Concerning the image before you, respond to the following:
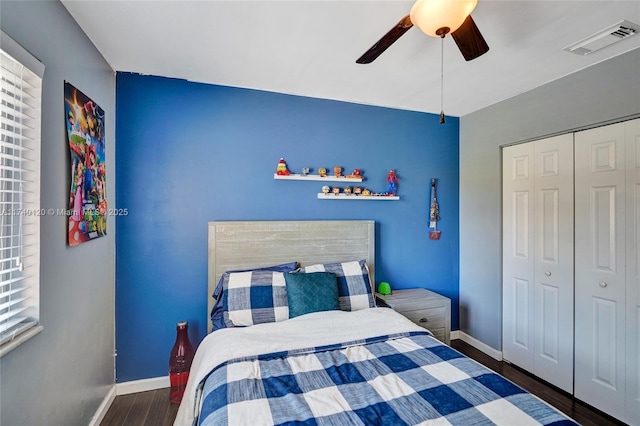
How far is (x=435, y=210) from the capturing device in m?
3.08

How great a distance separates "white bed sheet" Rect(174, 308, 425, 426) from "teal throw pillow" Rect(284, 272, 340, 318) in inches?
2.9

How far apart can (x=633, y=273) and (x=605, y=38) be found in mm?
1495

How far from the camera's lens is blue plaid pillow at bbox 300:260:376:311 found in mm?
2287

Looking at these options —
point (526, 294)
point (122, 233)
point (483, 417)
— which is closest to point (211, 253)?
point (122, 233)

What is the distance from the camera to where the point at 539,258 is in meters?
2.50

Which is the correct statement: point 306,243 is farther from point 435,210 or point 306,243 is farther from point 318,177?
point 435,210

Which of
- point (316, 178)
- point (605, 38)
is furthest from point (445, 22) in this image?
point (316, 178)

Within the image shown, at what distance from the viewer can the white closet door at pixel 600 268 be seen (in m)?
1.97

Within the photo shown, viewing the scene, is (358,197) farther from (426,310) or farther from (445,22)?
(445,22)

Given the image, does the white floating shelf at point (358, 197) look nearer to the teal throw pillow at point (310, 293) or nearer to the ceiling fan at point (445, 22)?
the teal throw pillow at point (310, 293)

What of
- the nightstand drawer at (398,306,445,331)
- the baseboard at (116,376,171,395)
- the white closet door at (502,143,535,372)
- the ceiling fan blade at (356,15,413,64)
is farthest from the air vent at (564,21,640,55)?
the baseboard at (116,376,171,395)

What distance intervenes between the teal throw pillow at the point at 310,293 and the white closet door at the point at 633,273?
193 cm

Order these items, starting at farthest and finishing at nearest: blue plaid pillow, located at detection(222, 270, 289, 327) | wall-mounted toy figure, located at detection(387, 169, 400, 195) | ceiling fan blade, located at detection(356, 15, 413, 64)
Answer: wall-mounted toy figure, located at detection(387, 169, 400, 195) < blue plaid pillow, located at detection(222, 270, 289, 327) < ceiling fan blade, located at detection(356, 15, 413, 64)

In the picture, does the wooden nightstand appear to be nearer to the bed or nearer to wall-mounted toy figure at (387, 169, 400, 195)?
the bed
